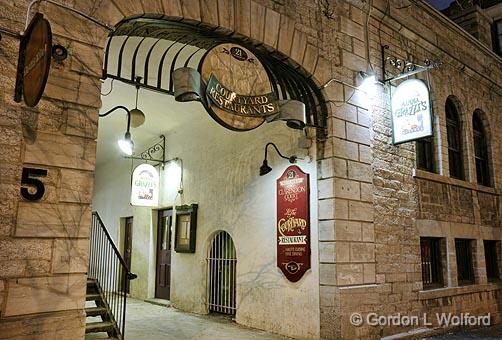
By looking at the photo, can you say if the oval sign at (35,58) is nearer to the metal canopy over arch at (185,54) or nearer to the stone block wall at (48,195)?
the stone block wall at (48,195)

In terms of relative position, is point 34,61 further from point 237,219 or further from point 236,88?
point 237,219

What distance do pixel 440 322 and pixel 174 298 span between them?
5.45m

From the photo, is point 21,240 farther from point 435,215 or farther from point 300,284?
point 435,215

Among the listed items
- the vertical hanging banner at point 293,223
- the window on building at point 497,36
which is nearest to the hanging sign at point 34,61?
the vertical hanging banner at point 293,223

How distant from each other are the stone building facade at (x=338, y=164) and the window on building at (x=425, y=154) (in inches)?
3.7

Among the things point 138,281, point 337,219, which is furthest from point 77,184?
point 138,281

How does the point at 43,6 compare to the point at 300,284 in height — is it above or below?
above

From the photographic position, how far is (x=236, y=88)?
498cm

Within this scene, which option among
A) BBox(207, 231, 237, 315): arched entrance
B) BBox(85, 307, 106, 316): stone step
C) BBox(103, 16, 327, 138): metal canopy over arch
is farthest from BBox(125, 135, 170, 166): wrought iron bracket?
BBox(85, 307, 106, 316): stone step

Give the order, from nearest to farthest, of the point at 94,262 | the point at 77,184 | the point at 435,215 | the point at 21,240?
the point at 21,240
the point at 77,184
the point at 435,215
the point at 94,262

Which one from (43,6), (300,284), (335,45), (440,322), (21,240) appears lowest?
(440,322)

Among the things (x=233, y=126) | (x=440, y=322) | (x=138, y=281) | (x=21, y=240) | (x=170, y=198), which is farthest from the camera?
(x=138, y=281)

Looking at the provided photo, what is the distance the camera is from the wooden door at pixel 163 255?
10.3 meters

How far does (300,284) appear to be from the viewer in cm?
629
